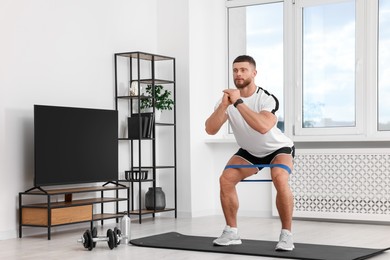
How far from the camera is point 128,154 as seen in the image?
6883 mm

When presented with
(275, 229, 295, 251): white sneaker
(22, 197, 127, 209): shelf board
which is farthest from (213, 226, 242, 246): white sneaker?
(22, 197, 127, 209): shelf board

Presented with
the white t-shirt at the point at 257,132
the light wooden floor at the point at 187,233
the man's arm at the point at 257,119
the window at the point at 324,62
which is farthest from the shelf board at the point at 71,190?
the window at the point at 324,62

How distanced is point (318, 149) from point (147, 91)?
181 cm

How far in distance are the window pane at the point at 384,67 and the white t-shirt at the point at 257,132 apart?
7.16 feet

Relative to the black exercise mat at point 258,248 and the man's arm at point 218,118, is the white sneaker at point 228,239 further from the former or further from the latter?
the man's arm at point 218,118

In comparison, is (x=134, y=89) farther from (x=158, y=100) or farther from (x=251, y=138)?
(x=251, y=138)

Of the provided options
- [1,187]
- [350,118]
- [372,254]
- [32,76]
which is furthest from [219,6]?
[372,254]

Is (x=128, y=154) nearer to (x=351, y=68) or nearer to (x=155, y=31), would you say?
(x=155, y=31)

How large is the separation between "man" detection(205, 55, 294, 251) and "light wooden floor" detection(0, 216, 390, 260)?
0.38 m

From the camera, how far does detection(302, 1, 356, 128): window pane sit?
6738 mm

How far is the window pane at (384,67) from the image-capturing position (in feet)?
21.4

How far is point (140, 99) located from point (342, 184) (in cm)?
213

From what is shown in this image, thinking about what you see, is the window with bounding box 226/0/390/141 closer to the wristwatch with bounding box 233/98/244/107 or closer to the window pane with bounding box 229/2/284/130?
the window pane with bounding box 229/2/284/130

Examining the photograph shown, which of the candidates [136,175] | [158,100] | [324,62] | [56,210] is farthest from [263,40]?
[56,210]
